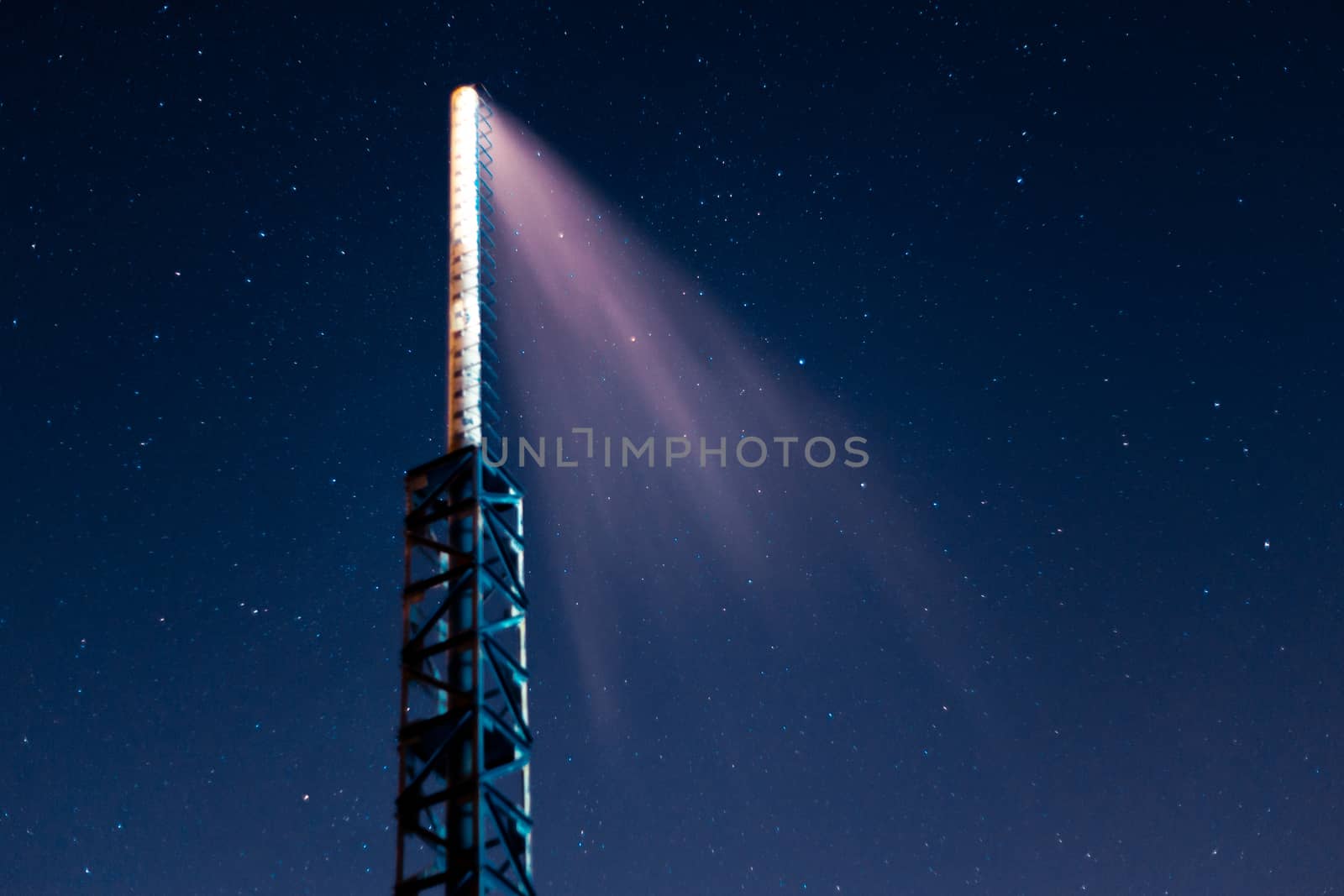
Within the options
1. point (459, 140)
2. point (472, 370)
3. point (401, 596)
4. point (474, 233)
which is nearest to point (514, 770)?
point (401, 596)

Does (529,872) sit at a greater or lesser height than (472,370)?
lesser

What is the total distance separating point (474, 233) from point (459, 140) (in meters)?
2.10

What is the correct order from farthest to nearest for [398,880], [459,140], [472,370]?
[459,140], [472,370], [398,880]

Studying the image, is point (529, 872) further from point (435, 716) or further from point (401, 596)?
Result: point (401, 596)

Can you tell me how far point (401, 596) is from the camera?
23594mm

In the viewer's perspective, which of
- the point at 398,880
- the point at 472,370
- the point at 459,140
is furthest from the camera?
the point at 459,140

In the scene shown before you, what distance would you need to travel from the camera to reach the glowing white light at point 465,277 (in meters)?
25.2

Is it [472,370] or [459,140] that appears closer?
[472,370]

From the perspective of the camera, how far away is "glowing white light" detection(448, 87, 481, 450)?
82.7ft

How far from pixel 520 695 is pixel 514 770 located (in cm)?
135

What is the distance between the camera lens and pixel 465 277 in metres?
26.2

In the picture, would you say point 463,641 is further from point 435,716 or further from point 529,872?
point 529,872

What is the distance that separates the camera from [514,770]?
73.7ft

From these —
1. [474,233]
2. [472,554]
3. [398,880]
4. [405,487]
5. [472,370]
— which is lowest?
[398,880]
